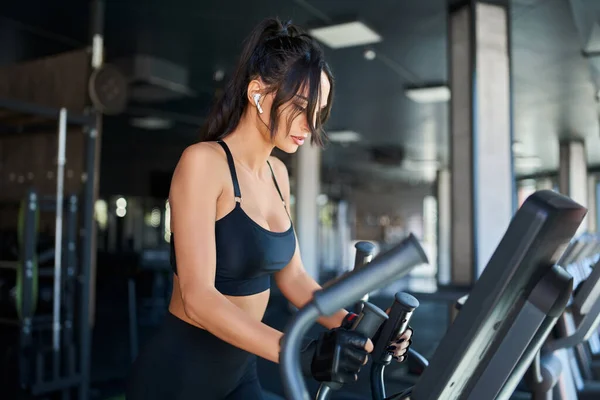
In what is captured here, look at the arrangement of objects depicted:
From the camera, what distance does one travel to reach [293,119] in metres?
1.03

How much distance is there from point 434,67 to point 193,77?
3.10m

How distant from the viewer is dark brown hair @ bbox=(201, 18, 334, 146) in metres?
1.03

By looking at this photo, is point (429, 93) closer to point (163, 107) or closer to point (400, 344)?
point (163, 107)

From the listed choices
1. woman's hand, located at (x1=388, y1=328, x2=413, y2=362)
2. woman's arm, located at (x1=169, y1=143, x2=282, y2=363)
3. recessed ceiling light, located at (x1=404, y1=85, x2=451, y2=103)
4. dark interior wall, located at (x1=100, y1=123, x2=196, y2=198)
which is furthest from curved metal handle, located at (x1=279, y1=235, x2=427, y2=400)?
dark interior wall, located at (x1=100, y1=123, x2=196, y2=198)

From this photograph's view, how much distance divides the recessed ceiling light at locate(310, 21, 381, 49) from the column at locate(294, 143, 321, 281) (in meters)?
2.79

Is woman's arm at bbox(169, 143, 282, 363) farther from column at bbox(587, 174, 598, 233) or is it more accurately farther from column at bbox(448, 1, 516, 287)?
column at bbox(587, 174, 598, 233)

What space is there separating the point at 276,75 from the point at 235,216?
0.28m

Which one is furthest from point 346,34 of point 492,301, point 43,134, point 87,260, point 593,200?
point 593,200

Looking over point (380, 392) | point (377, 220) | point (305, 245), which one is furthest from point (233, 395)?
point (377, 220)

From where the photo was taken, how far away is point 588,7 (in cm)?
489

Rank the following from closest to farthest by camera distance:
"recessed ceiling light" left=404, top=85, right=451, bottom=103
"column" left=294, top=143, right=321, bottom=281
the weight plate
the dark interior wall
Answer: the weight plate → "recessed ceiling light" left=404, top=85, right=451, bottom=103 → "column" left=294, top=143, right=321, bottom=281 → the dark interior wall

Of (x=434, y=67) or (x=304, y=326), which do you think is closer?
(x=304, y=326)

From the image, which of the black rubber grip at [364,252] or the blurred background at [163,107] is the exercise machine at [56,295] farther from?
the black rubber grip at [364,252]

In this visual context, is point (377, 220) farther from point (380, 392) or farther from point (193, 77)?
point (380, 392)
